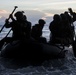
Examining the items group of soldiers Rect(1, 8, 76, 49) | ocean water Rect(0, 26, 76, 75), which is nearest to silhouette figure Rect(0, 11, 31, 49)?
group of soldiers Rect(1, 8, 76, 49)

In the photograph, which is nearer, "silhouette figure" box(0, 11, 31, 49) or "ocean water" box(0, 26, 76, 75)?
"ocean water" box(0, 26, 76, 75)

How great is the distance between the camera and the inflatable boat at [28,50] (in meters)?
9.48

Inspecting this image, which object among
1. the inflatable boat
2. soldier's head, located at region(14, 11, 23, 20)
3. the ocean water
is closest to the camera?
the ocean water

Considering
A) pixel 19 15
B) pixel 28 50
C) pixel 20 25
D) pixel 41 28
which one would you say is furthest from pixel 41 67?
pixel 19 15

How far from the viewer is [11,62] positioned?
9945 millimetres

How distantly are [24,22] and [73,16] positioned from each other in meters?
3.42

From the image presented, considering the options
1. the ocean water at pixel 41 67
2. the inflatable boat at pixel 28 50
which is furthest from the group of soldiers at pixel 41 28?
the ocean water at pixel 41 67

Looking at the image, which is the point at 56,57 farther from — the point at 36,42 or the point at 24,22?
the point at 24,22

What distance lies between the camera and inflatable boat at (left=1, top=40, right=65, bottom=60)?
948 centimetres

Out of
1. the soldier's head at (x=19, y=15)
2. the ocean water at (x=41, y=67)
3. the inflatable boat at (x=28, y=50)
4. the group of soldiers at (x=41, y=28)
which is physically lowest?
the ocean water at (x=41, y=67)

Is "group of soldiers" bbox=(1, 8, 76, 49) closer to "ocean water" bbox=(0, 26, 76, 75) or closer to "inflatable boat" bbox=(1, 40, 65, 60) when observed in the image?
"inflatable boat" bbox=(1, 40, 65, 60)

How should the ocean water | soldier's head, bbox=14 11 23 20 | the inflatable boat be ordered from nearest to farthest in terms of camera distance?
the ocean water < soldier's head, bbox=14 11 23 20 < the inflatable boat

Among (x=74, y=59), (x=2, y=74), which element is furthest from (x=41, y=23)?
(x=2, y=74)

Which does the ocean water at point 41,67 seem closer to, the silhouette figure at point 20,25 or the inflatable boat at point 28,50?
the inflatable boat at point 28,50
